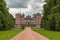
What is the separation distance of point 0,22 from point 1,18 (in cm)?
246

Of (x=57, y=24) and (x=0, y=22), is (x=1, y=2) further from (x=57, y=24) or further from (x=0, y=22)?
(x=57, y=24)

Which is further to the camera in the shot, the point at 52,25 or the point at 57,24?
the point at 52,25

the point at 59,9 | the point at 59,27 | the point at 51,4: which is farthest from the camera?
the point at 51,4

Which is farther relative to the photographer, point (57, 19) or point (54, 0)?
point (54, 0)

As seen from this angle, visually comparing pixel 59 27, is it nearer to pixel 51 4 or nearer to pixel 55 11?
pixel 55 11

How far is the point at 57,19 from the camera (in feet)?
165

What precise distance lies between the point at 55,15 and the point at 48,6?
13.9 m

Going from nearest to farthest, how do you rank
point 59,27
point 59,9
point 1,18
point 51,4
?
point 59,27 < point 59,9 < point 1,18 < point 51,4

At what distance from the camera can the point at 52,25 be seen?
56312mm

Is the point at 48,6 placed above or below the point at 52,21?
above

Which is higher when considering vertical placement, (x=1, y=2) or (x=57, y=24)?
(x=1, y=2)

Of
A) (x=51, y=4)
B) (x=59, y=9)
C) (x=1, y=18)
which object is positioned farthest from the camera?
(x=51, y=4)

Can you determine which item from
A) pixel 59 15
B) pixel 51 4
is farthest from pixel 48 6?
pixel 59 15

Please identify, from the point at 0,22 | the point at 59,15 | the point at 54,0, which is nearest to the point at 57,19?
the point at 59,15
